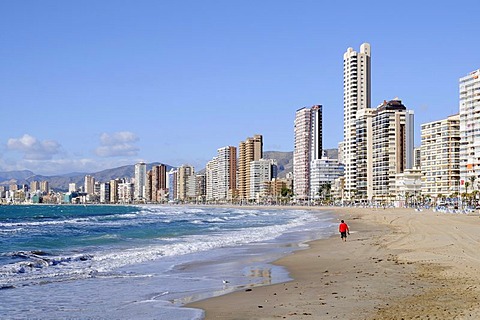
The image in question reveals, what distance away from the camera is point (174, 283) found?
50.2 ft

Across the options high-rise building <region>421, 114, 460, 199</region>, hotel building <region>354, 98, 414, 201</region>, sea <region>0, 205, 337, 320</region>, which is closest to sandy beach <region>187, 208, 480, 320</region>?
sea <region>0, 205, 337, 320</region>

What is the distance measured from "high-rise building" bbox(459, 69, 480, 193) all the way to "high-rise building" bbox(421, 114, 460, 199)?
550cm

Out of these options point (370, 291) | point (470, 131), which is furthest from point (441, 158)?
point (370, 291)

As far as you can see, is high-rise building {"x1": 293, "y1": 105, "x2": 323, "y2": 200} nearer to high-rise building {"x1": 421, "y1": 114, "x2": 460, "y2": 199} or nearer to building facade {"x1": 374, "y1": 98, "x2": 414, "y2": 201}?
building facade {"x1": 374, "y1": 98, "x2": 414, "y2": 201}

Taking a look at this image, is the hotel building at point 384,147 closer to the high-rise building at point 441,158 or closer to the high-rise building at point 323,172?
the high-rise building at point 441,158

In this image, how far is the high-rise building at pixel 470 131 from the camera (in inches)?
3936

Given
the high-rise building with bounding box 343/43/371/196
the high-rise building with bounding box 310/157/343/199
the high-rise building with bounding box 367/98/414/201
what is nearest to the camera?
the high-rise building with bounding box 367/98/414/201

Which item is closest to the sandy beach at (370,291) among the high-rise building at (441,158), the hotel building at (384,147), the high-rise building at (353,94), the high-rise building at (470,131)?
the high-rise building at (470,131)

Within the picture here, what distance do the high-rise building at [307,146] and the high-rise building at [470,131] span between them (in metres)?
73.5

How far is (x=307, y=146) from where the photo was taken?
182 meters

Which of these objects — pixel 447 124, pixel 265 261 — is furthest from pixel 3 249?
pixel 447 124

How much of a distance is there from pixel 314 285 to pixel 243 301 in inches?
100

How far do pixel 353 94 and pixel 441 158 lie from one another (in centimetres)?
3715

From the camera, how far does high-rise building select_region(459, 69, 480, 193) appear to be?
100.0 metres
